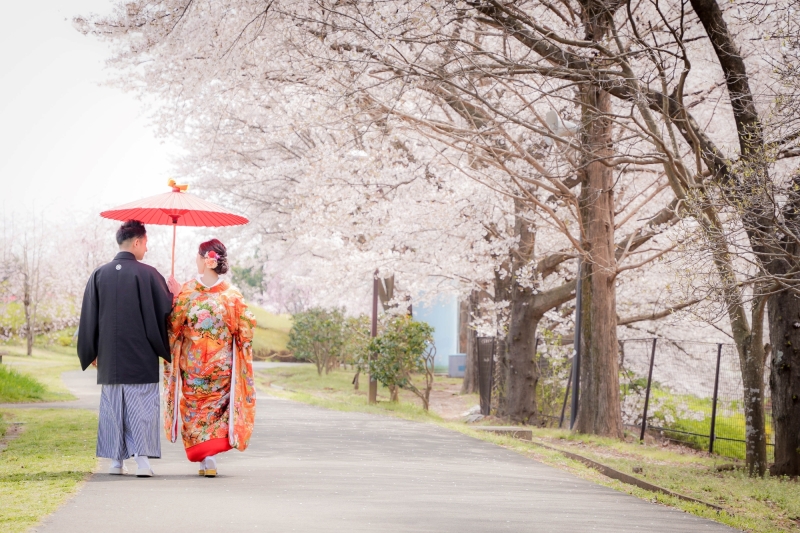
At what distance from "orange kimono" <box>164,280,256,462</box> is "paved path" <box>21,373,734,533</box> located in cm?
34

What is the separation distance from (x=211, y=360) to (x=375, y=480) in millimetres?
1762

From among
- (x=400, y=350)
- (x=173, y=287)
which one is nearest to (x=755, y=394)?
(x=173, y=287)

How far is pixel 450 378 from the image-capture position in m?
34.0

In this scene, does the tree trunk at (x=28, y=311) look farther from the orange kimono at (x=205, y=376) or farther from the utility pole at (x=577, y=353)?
the orange kimono at (x=205, y=376)

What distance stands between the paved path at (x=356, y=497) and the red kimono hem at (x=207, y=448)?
6.9 inches

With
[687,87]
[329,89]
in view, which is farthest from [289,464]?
[687,87]

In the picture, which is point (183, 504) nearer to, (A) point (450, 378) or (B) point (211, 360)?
(B) point (211, 360)

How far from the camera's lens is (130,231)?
23.5 ft

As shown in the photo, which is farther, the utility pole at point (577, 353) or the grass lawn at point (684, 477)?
the utility pole at point (577, 353)

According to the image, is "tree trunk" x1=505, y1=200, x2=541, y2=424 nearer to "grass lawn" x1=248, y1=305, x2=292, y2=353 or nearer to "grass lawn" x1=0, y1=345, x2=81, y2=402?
"grass lawn" x1=0, y1=345, x2=81, y2=402

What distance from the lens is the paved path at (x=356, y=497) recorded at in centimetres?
549

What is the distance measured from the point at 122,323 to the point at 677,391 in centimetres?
1201

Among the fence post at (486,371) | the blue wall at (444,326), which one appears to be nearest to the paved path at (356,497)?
the fence post at (486,371)

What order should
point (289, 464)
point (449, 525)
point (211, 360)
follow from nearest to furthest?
point (449, 525)
point (211, 360)
point (289, 464)
